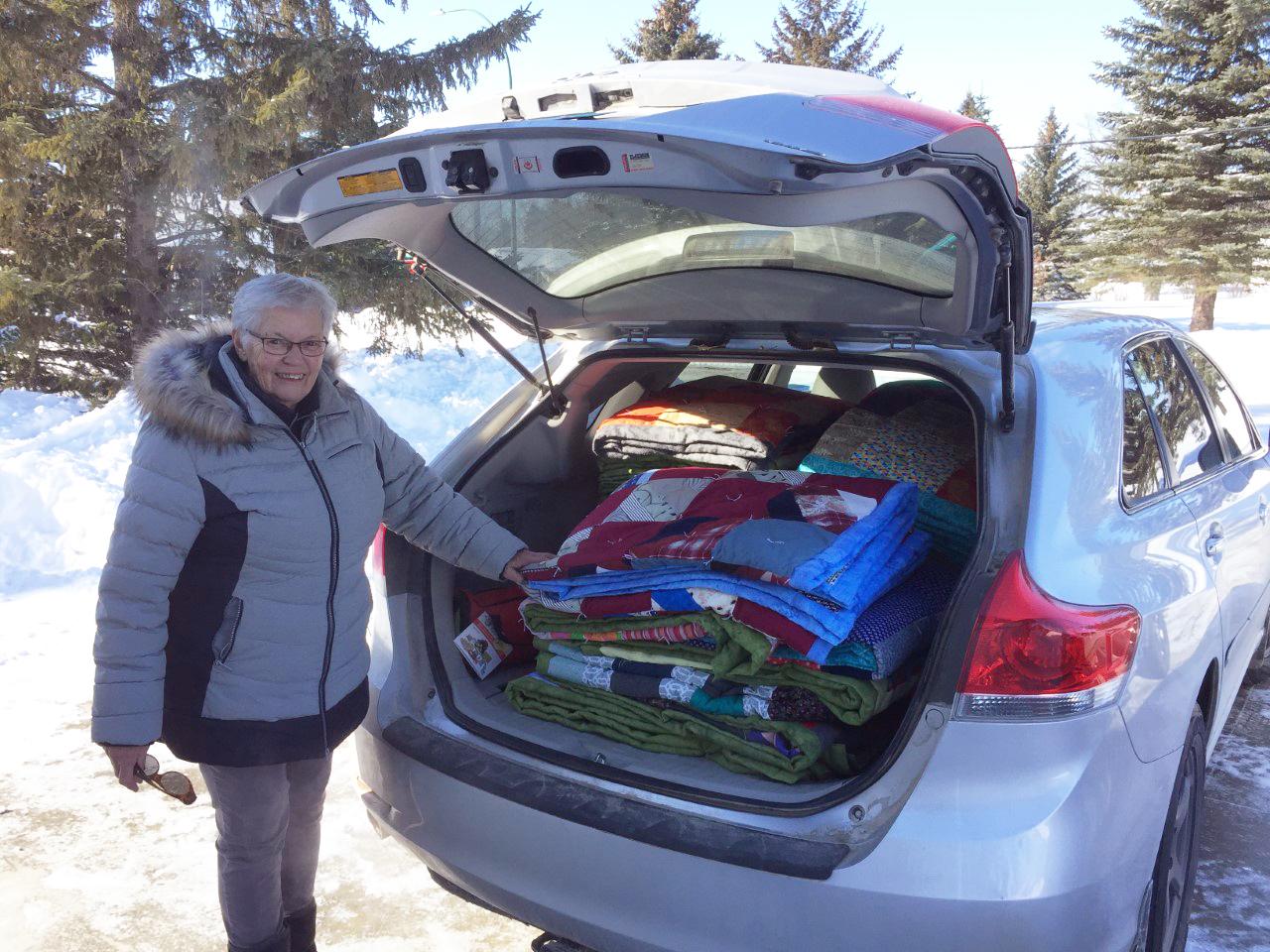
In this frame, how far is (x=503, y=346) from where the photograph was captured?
293 cm

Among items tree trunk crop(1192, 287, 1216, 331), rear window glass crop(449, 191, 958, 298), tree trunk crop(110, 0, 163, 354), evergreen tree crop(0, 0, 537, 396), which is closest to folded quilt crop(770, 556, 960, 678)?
rear window glass crop(449, 191, 958, 298)

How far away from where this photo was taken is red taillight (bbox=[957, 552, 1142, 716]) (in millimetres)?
1744

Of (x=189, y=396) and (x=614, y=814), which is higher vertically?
(x=189, y=396)

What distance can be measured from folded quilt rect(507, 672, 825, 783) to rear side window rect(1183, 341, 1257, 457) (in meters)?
1.93

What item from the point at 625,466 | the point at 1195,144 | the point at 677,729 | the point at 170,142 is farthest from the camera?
the point at 1195,144

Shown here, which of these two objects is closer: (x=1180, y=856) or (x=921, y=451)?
(x=1180, y=856)

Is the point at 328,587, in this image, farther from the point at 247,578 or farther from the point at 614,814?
the point at 614,814

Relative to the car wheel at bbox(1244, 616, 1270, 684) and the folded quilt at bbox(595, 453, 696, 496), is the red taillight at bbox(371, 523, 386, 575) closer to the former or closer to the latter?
the folded quilt at bbox(595, 453, 696, 496)

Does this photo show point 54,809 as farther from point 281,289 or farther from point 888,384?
point 888,384

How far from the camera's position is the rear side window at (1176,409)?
102 inches

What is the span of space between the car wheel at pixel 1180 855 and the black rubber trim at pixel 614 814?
78 cm

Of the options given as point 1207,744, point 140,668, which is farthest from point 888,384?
point 140,668

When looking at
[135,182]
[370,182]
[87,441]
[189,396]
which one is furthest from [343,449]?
[135,182]

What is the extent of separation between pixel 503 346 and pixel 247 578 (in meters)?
1.12
